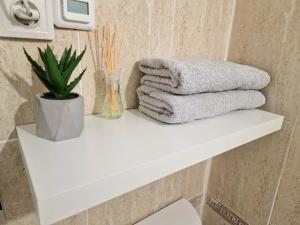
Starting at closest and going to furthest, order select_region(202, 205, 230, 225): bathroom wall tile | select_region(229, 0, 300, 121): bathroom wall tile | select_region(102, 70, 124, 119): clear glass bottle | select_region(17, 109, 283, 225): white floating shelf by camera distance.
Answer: select_region(17, 109, 283, 225): white floating shelf, select_region(102, 70, 124, 119): clear glass bottle, select_region(229, 0, 300, 121): bathroom wall tile, select_region(202, 205, 230, 225): bathroom wall tile

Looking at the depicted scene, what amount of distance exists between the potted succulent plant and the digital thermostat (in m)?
0.08

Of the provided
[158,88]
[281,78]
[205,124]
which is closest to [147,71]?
[158,88]

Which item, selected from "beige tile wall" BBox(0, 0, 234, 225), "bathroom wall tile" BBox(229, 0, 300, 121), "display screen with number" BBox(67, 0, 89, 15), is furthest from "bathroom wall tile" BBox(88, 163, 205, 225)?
"display screen with number" BBox(67, 0, 89, 15)

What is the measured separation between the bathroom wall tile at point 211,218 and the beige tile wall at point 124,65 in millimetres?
202

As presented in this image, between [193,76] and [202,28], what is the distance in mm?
285

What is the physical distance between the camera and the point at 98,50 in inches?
19.0

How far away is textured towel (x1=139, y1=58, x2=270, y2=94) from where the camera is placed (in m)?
0.44

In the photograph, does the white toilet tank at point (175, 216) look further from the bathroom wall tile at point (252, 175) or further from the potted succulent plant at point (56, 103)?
the potted succulent plant at point (56, 103)

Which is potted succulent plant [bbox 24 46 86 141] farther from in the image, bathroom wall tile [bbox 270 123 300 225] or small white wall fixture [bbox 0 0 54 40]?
bathroom wall tile [bbox 270 123 300 225]

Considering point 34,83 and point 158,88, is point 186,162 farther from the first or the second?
point 34,83

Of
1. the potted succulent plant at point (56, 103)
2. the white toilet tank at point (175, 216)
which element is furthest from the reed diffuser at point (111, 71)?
the white toilet tank at point (175, 216)

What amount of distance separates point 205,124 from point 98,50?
1.01 feet

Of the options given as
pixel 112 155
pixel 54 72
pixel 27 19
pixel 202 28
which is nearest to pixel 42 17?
pixel 27 19

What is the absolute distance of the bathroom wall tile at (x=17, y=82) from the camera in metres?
0.39
